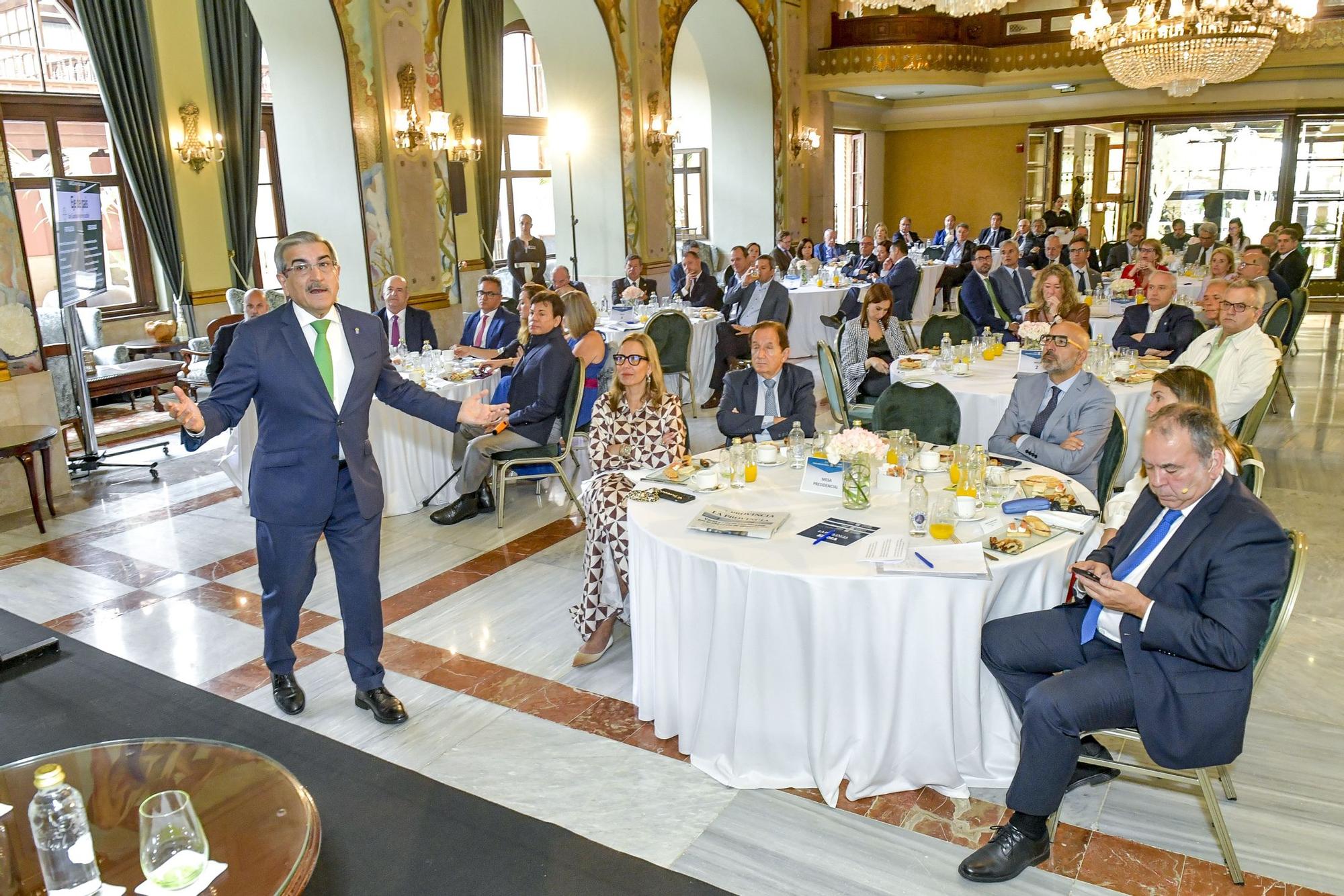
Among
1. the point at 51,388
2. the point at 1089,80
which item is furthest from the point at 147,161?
the point at 1089,80

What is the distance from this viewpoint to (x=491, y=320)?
764 centimetres

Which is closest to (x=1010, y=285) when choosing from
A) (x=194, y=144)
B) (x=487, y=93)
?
(x=487, y=93)

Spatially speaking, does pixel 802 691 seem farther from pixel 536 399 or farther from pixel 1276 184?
pixel 1276 184

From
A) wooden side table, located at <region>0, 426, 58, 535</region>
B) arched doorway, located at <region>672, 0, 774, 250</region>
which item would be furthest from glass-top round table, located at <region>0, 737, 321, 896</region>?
arched doorway, located at <region>672, 0, 774, 250</region>

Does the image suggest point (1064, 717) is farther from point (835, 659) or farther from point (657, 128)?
point (657, 128)

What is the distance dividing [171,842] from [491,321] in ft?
20.3

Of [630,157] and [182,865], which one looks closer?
[182,865]

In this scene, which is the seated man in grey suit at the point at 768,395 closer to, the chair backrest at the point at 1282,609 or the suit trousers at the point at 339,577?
the suit trousers at the point at 339,577

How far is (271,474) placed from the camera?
3422 mm

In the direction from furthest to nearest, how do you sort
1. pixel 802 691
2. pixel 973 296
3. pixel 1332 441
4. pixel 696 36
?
1. pixel 696 36
2. pixel 973 296
3. pixel 1332 441
4. pixel 802 691

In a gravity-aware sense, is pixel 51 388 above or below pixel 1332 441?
above

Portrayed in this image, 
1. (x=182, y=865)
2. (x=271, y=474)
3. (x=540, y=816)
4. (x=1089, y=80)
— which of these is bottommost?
(x=540, y=816)

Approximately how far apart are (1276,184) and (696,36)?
32.6 ft

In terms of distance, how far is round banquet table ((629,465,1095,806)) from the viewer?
119 inches
